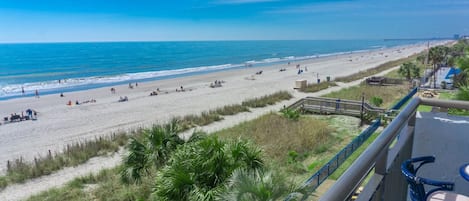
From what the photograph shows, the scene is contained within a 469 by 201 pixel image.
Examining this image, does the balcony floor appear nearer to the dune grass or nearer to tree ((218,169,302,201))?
tree ((218,169,302,201))

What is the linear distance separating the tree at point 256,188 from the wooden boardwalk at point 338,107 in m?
15.6

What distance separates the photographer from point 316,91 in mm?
33438

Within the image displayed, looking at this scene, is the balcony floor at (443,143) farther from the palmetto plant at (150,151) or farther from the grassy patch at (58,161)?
the grassy patch at (58,161)

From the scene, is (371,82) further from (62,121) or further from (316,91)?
(62,121)

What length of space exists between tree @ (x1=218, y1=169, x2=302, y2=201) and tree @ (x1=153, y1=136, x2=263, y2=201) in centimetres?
54

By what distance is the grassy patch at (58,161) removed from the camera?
12.9 metres

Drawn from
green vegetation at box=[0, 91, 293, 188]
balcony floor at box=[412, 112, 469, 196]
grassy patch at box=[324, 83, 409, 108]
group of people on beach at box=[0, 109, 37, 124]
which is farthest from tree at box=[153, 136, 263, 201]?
group of people on beach at box=[0, 109, 37, 124]

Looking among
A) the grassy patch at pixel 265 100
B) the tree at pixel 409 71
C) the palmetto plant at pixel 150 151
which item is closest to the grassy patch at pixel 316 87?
the grassy patch at pixel 265 100

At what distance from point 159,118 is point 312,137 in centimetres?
1275

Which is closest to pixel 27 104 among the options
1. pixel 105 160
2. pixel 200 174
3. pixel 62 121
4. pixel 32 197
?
pixel 62 121

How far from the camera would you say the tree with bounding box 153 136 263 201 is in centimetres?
528

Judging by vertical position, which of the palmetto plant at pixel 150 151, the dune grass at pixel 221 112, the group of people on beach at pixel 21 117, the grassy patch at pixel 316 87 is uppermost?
the palmetto plant at pixel 150 151

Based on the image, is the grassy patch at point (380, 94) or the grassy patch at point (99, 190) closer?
the grassy patch at point (99, 190)

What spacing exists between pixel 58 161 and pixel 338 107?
16.2 meters
